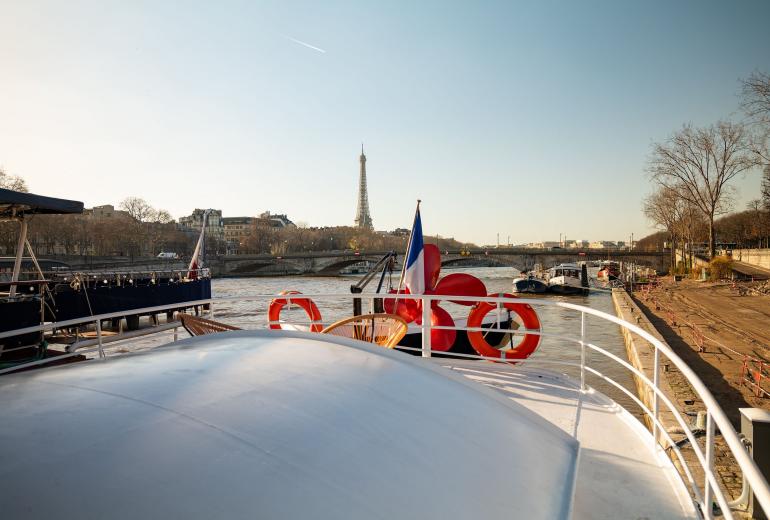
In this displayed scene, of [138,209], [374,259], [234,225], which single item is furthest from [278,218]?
[374,259]

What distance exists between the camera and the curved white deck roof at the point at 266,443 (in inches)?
54.9

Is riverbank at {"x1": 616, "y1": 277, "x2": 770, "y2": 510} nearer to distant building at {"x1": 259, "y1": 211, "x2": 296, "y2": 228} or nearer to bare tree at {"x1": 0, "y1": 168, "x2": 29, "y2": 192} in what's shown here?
bare tree at {"x1": 0, "y1": 168, "x2": 29, "y2": 192}

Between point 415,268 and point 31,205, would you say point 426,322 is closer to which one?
point 415,268

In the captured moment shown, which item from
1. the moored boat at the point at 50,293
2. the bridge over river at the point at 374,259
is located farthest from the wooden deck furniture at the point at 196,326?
the bridge over river at the point at 374,259

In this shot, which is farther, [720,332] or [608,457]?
[720,332]

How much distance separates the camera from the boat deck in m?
2.96

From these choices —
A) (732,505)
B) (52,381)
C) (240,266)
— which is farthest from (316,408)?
(240,266)

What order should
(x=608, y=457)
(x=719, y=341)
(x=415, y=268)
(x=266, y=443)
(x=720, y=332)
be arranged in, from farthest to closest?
(x=720, y=332)
(x=719, y=341)
(x=415, y=268)
(x=608, y=457)
(x=266, y=443)

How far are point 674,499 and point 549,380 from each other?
278 centimetres

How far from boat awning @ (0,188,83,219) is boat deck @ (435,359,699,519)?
890 cm

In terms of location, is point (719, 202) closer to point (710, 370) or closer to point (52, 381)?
point (710, 370)

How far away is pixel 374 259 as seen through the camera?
69875 millimetres

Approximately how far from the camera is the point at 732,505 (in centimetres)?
396

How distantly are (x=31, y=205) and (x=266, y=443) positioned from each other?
1022 cm
